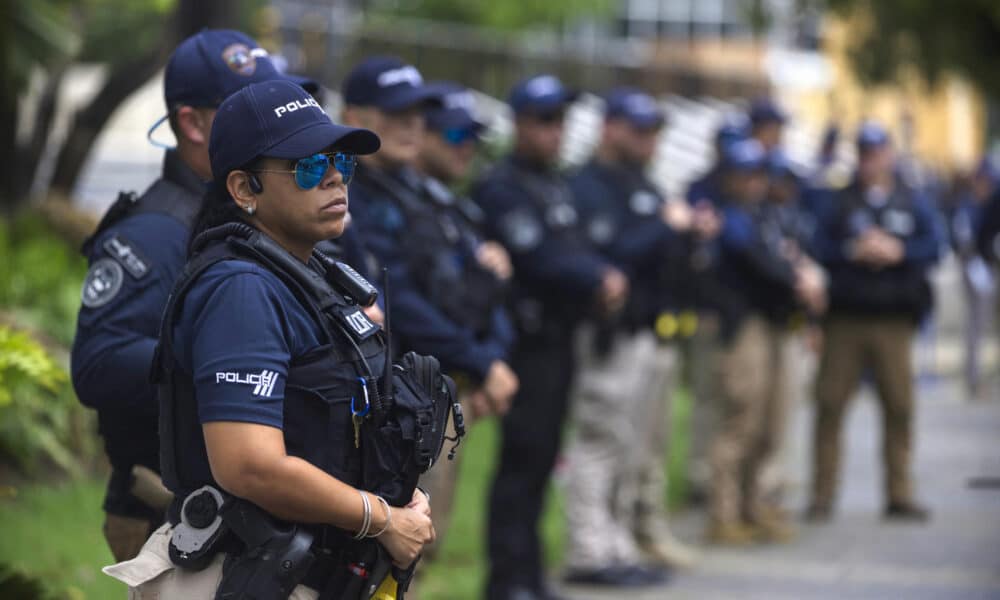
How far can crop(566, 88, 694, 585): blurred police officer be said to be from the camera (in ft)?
24.0

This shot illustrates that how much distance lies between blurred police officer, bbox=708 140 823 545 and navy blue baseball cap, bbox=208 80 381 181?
5.53 meters

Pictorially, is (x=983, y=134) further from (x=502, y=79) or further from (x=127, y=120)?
(x=127, y=120)

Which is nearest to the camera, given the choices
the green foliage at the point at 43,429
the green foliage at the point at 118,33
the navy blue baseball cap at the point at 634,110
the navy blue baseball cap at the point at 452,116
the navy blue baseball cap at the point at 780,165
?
the navy blue baseball cap at the point at 452,116

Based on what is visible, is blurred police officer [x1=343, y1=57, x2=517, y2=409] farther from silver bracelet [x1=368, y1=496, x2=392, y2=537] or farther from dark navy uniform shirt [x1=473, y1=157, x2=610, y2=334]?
silver bracelet [x1=368, y1=496, x2=392, y2=537]

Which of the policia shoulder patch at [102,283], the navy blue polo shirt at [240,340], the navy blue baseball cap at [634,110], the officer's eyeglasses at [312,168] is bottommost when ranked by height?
the navy blue baseball cap at [634,110]

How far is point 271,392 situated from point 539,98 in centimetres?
404

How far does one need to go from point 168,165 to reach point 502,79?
16.7 m

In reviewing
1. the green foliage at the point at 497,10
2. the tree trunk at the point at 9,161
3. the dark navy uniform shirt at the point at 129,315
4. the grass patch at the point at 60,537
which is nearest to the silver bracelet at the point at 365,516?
the dark navy uniform shirt at the point at 129,315

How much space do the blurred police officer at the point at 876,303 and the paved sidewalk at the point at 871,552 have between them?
401mm

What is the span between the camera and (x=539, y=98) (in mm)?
6840

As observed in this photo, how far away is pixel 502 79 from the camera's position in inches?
810

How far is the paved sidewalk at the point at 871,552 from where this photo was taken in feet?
24.9

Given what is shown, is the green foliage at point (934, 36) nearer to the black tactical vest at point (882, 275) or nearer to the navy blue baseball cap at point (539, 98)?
the black tactical vest at point (882, 275)

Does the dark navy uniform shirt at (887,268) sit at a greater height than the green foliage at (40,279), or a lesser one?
greater
